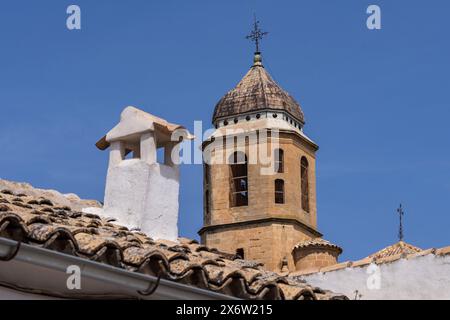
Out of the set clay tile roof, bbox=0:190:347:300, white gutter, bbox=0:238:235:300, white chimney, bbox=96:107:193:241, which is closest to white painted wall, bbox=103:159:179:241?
white chimney, bbox=96:107:193:241

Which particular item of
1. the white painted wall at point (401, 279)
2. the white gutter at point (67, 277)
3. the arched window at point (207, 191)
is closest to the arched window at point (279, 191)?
the arched window at point (207, 191)

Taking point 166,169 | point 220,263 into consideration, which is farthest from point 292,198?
point 220,263

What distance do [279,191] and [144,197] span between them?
917 inches

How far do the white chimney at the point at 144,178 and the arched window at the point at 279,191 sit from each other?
22.7 metres

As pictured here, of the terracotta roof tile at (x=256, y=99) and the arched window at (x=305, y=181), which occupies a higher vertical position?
the terracotta roof tile at (x=256, y=99)

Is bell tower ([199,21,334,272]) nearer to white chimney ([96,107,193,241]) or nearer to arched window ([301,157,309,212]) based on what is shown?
arched window ([301,157,309,212])

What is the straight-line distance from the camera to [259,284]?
6.76 m

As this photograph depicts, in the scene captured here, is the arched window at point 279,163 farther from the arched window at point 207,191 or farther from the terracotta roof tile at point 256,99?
the arched window at point 207,191

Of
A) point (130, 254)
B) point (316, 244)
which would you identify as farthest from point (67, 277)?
point (316, 244)

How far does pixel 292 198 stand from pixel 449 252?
20.6 m

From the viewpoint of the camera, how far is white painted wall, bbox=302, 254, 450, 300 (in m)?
11.4

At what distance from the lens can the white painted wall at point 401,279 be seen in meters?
11.4
